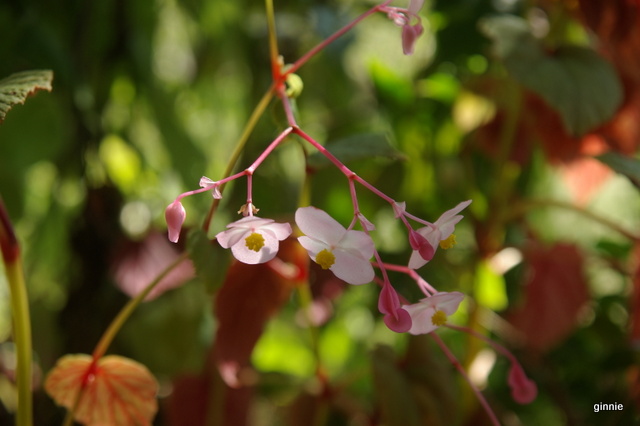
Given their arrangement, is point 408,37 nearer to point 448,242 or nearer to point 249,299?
point 448,242

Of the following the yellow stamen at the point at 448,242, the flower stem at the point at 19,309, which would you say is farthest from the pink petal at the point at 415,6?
the flower stem at the point at 19,309

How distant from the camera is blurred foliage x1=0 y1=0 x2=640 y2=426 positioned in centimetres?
55

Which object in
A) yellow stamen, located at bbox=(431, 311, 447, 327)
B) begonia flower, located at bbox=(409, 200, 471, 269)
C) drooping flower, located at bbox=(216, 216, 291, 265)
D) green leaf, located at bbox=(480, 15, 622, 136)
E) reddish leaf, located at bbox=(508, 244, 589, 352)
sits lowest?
reddish leaf, located at bbox=(508, 244, 589, 352)

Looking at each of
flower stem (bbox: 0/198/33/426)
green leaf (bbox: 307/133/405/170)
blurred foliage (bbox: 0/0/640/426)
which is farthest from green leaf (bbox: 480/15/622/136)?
flower stem (bbox: 0/198/33/426)

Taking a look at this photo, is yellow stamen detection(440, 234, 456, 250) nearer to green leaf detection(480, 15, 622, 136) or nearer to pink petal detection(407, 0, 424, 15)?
pink petal detection(407, 0, 424, 15)

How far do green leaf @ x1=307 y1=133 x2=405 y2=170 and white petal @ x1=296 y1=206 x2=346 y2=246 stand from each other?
0.31 ft

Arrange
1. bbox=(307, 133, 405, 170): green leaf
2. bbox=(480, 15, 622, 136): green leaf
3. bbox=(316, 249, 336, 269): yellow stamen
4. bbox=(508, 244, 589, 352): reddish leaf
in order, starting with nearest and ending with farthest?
bbox=(316, 249, 336, 269): yellow stamen
bbox=(307, 133, 405, 170): green leaf
bbox=(480, 15, 622, 136): green leaf
bbox=(508, 244, 589, 352): reddish leaf

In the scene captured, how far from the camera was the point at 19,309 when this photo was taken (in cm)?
36

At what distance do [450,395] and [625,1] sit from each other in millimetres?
342

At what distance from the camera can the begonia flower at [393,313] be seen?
0.93 ft

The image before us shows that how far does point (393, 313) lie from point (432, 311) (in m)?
0.03

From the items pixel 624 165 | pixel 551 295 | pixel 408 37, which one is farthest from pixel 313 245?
pixel 551 295

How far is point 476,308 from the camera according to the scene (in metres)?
0.61

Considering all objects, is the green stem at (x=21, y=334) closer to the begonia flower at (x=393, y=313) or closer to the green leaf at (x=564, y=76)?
the begonia flower at (x=393, y=313)
